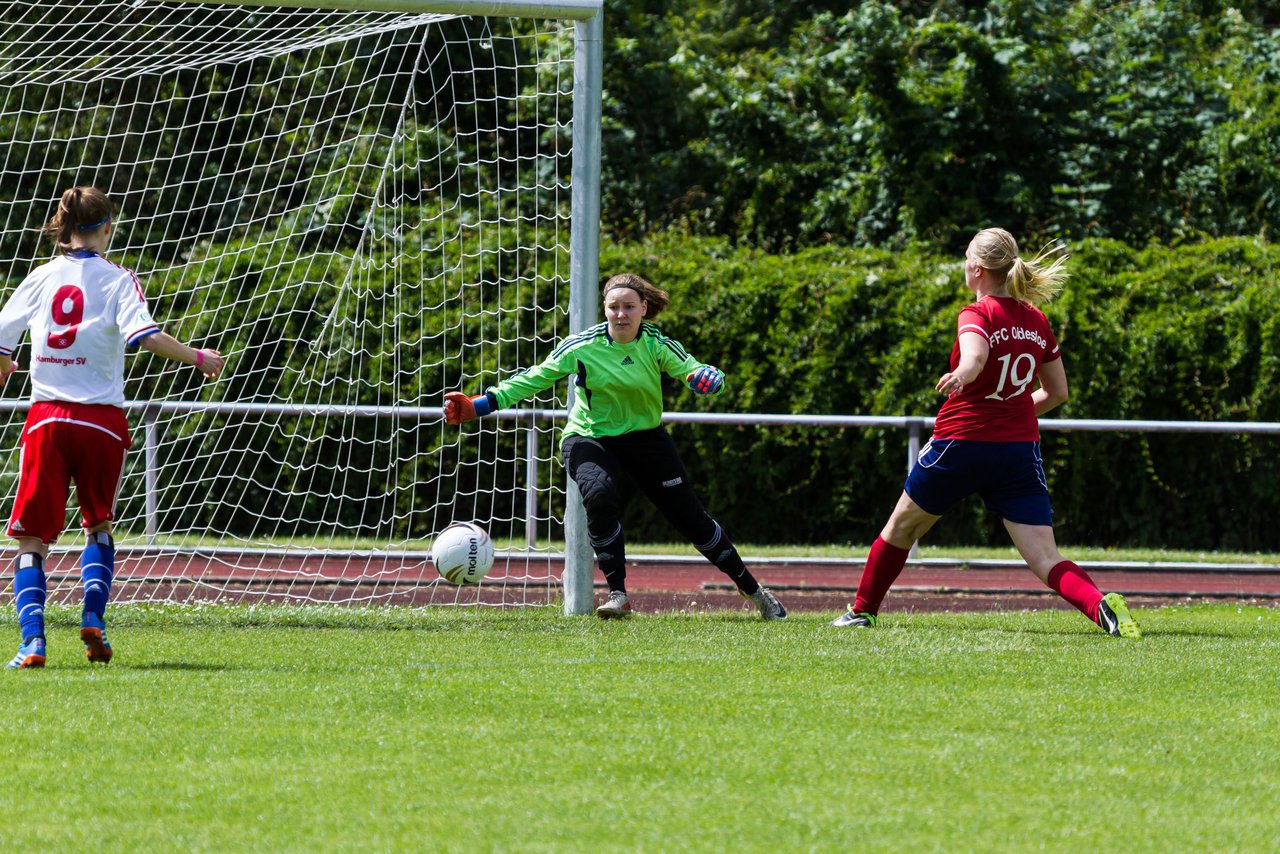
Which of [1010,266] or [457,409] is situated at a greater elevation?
[1010,266]

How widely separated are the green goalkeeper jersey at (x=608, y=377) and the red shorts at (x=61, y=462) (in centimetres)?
211

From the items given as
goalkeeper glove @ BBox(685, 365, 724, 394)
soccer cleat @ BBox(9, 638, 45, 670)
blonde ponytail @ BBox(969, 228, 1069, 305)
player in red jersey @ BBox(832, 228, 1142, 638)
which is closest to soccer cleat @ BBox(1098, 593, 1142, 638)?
player in red jersey @ BBox(832, 228, 1142, 638)

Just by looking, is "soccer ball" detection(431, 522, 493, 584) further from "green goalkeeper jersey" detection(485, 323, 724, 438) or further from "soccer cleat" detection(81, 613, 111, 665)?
"soccer cleat" detection(81, 613, 111, 665)

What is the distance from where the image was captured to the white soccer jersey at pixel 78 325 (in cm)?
628

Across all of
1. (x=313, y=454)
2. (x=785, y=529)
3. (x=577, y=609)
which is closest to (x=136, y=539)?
(x=313, y=454)

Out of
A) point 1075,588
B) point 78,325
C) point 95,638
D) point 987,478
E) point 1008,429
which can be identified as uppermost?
point 78,325

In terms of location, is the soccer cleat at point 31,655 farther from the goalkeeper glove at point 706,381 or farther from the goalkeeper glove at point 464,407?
the goalkeeper glove at point 706,381

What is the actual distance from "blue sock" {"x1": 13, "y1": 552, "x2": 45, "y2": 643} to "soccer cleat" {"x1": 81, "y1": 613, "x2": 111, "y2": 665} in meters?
0.17

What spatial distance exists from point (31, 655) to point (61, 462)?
0.79 metres

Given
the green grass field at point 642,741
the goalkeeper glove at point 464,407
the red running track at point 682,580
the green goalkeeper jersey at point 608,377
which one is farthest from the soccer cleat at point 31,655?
the red running track at point 682,580

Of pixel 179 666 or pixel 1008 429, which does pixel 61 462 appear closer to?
pixel 179 666

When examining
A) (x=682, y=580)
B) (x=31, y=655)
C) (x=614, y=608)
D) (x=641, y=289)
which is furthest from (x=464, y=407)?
(x=682, y=580)

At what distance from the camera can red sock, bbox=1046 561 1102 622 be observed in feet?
23.5

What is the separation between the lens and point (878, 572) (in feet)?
24.7
